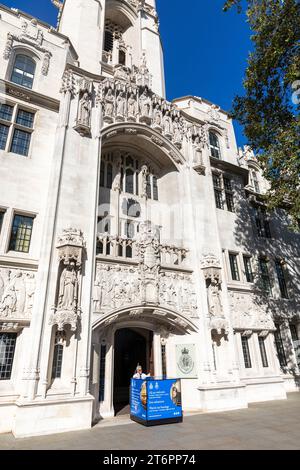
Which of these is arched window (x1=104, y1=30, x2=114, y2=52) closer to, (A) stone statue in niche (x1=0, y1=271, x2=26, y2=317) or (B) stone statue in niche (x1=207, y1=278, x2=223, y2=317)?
(B) stone statue in niche (x1=207, y1=278, x2=223, y2=317)

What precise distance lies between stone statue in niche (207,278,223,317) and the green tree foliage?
550 centimetres

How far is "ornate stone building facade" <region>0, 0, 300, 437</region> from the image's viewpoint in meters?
11.1

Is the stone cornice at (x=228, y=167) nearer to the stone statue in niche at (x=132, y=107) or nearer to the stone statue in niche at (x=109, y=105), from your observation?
the stone statue in niche at (x=132, y=107)

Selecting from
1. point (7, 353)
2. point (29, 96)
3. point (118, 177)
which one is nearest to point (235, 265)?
point (118, 177)

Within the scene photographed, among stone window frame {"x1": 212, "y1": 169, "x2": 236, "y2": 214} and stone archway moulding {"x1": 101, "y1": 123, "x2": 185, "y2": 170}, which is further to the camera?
stone window frame {"x1": 212, "y1": 169, "x2": 236, "y2": 214}

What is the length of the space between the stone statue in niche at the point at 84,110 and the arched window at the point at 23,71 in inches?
145

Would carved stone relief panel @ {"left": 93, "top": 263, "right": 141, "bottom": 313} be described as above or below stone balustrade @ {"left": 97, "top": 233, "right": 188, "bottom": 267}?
below

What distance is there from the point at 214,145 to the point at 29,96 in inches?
590

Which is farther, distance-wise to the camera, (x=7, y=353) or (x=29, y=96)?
(x=29, y=96)

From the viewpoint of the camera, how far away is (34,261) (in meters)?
12.1

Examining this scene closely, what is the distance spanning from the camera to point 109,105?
54.8 ft

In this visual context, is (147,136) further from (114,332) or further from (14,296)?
(14,296)

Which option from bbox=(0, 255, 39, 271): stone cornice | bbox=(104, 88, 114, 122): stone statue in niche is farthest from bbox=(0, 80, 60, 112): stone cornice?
bbox=(0, 255, 39, 271): stone cornice
